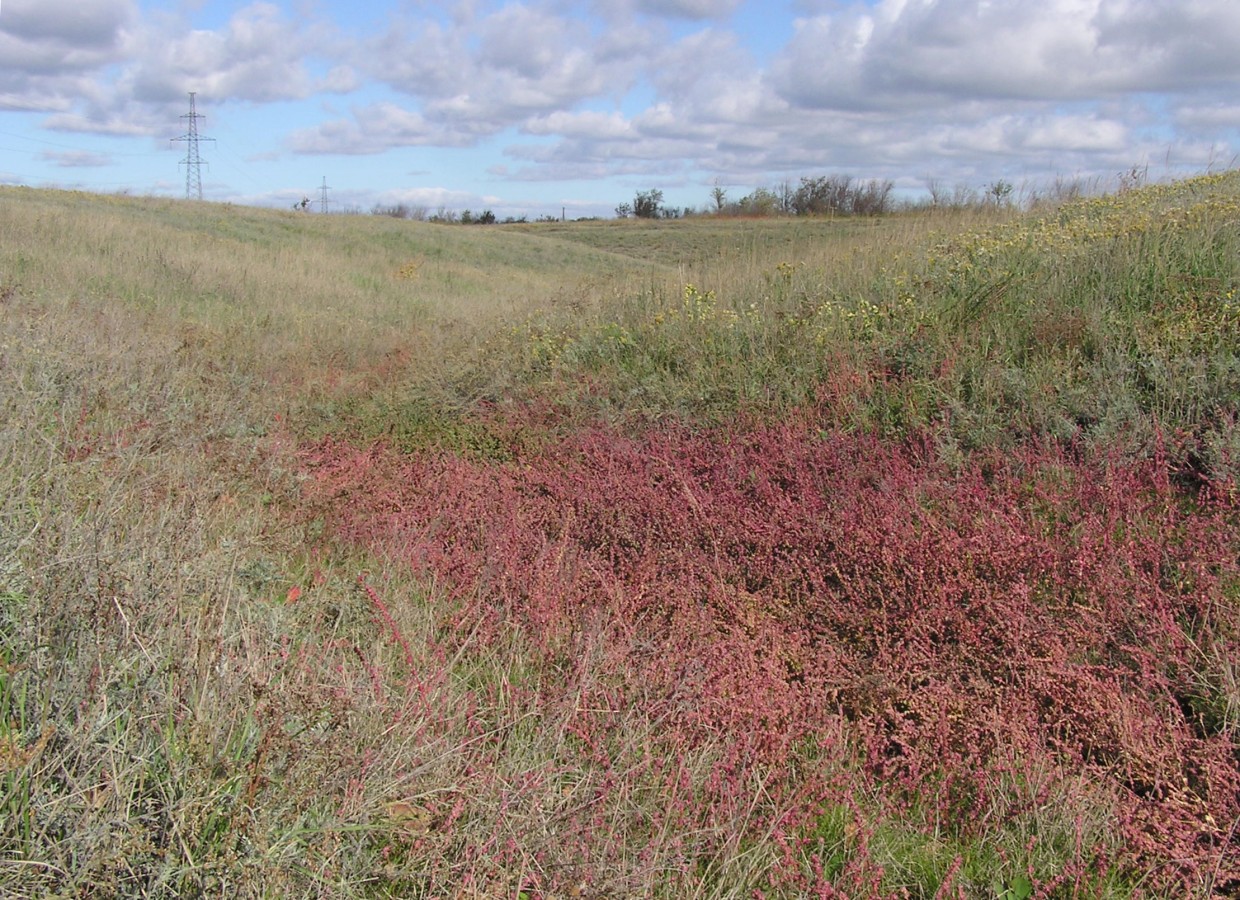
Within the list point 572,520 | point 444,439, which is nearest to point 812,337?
point 572,520

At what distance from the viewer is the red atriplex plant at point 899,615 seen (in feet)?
9.68

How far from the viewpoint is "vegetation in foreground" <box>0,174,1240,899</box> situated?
238 cm

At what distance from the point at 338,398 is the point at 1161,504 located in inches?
285

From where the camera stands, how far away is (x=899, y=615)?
383 cm

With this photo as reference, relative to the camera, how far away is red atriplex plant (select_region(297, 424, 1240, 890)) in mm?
2951

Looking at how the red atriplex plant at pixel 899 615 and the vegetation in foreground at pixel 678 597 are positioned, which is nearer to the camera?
the vegetation in foreground at pixel 678 597

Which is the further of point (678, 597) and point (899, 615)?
point (678, 597)

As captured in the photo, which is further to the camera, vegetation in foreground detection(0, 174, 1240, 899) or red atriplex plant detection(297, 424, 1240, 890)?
red atriplex plant detection(297, 424, 1240, 890)

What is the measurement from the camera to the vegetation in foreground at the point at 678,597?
238 centimetres

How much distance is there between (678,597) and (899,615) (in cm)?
107

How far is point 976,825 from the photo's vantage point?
2.81 meters

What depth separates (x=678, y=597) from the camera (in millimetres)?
4219

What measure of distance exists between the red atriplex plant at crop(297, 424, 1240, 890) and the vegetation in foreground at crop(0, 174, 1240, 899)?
0.9 inches

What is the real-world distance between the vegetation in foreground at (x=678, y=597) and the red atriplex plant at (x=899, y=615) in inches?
0.9
